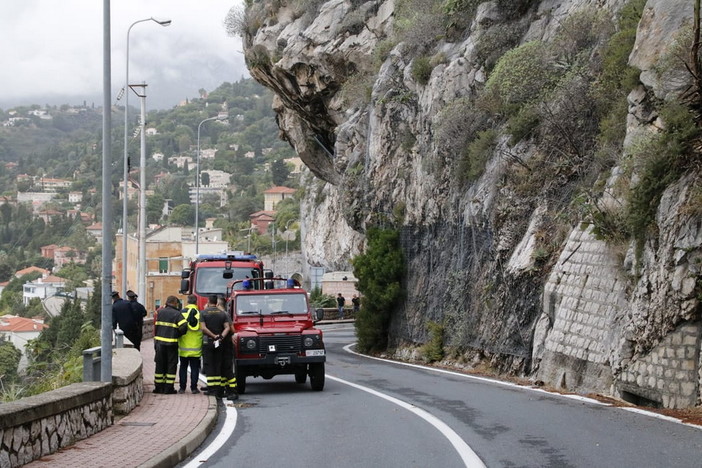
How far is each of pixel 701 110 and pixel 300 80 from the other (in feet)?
102

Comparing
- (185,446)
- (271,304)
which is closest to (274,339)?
(271,304)

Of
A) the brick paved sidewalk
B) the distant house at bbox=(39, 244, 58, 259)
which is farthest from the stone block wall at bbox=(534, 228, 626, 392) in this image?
the distant house at bbox=(39, 244, 58, 259)

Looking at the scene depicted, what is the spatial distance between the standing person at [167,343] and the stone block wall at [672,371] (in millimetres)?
7545

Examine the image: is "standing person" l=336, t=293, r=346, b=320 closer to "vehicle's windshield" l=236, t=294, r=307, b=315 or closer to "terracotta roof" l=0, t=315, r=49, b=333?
"terracotta roof" l=0, t=315, r=49, b=333

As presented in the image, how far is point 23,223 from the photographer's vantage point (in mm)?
149375

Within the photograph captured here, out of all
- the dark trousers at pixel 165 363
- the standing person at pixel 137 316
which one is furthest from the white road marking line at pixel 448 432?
the standing person at pixel 137 316

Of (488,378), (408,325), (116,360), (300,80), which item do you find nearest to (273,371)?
(116,360)

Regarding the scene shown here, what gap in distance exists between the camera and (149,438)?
10992mm

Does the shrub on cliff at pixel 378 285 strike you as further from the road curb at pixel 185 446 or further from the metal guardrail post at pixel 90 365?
the metal guardrail post at pixel 90 365

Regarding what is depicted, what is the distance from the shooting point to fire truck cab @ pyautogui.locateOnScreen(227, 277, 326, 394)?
57.1 feet

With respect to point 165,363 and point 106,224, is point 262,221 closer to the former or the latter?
point 165,363

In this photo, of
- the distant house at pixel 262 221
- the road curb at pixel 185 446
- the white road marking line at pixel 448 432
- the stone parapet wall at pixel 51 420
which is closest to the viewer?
the stone parapet wall at pixel 51 420

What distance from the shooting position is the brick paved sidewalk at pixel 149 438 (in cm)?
942

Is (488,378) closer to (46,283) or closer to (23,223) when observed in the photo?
(46,283)
